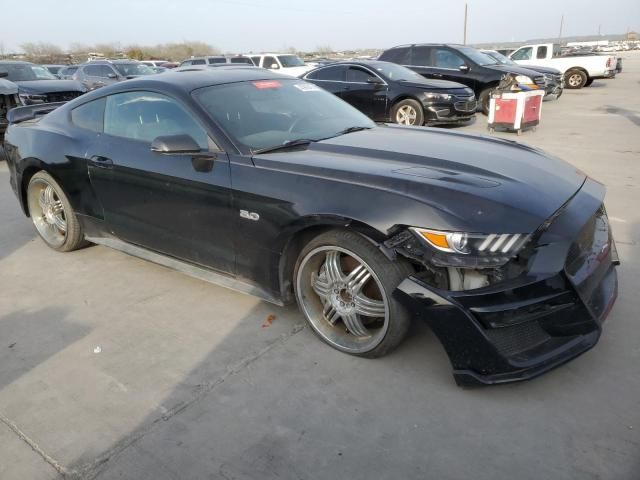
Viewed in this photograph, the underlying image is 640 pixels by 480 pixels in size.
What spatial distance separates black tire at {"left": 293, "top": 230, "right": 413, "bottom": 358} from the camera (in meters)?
2.60

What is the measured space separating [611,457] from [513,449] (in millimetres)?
384

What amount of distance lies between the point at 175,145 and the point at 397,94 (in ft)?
26.1

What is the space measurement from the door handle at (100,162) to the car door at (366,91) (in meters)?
7.38

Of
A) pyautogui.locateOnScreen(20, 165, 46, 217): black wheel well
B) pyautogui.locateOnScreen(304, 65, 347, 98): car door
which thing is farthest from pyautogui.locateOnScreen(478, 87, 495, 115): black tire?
pyautogui.locateOnScreen(20, 165, 46, 217): black wheel well

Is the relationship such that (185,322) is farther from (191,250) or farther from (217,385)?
(217,385)

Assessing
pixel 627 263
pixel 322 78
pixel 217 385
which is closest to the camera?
pixel 217 385

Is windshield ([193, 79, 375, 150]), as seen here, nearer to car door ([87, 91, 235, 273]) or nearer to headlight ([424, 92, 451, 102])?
car door ([87, 91, 235, 273])

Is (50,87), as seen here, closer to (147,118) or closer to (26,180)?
(26,180)

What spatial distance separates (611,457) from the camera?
6.96 feet

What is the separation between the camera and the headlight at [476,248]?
234cm

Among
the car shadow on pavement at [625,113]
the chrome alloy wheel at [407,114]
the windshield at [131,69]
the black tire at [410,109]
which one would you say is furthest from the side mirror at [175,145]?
the windshield at [131,69]

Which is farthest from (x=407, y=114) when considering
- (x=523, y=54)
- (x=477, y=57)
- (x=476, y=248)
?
(x=523, y=54)

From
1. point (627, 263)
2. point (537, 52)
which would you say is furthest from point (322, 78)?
point (537, 52)

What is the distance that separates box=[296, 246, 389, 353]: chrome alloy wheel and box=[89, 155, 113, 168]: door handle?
5.84 feet
